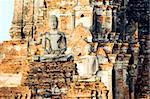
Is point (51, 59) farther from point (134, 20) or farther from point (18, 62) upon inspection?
point (134, 20)

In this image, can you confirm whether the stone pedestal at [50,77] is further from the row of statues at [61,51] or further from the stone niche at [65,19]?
the stone niche at [65,19]

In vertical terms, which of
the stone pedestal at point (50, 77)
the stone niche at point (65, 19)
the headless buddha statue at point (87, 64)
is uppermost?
the stone niche at point (65, 19)

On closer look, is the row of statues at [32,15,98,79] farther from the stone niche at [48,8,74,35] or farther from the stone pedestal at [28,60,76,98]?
the stone pedestal at [28,60,76,98]

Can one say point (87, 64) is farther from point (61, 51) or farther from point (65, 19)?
point (65, 19)

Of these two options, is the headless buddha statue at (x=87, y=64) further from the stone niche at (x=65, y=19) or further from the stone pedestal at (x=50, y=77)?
the stone niche at (x=65, y=19)

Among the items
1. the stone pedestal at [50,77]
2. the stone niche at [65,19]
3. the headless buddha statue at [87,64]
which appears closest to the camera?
the headless buddha statue at [87,64]

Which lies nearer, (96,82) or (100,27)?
(96,82)

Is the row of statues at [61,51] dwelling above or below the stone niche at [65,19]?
below

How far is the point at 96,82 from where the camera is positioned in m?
17.9

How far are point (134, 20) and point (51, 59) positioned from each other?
13.1 ft

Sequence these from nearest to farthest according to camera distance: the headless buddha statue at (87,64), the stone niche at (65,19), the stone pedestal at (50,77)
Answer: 1. the headless buddha statue at (87,64)
2. the stone pedestal at (50,77)
3. the stone niche at (65,19)

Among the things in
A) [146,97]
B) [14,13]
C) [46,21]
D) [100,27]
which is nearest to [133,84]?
[146,97]

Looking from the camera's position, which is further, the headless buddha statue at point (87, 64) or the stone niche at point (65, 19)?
the stone niche at point (65, 19)

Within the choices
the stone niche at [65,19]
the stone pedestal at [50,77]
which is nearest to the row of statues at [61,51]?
the stone niche at [65,19]
